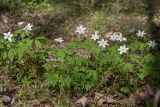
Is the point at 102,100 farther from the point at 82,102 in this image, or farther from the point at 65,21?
the point at 65,21

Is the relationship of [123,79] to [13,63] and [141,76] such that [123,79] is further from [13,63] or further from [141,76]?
[13,63]

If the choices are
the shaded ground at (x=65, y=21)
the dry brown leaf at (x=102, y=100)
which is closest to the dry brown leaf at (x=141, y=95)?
the dry brown leaf at (x=102, y=100)

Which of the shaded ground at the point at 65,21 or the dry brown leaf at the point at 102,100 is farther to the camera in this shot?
the shaded ground at the point at 65,21

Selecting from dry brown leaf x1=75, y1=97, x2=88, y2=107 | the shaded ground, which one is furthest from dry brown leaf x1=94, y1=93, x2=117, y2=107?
the shaded ground

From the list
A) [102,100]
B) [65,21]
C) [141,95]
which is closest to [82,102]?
[102,100]

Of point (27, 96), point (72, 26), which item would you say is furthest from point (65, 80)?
point (72, 26)

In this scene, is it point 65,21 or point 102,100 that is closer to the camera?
point 102,100

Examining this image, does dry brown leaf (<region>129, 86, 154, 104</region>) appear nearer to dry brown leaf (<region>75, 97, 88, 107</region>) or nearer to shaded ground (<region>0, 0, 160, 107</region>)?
dry brown leaf (<region>75, 97, 88, 107</region>)

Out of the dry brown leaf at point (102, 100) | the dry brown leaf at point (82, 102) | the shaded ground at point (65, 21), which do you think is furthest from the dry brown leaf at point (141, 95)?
the shaded ground at point (65, 21)

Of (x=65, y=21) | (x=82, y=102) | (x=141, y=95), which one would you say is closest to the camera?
(x=82, y=102)

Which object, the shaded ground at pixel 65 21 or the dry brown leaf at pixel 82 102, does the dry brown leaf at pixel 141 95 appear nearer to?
the dry brown leaf at pixel 82 102

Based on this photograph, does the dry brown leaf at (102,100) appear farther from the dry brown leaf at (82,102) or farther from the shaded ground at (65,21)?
the shaded ground at (65,21)
